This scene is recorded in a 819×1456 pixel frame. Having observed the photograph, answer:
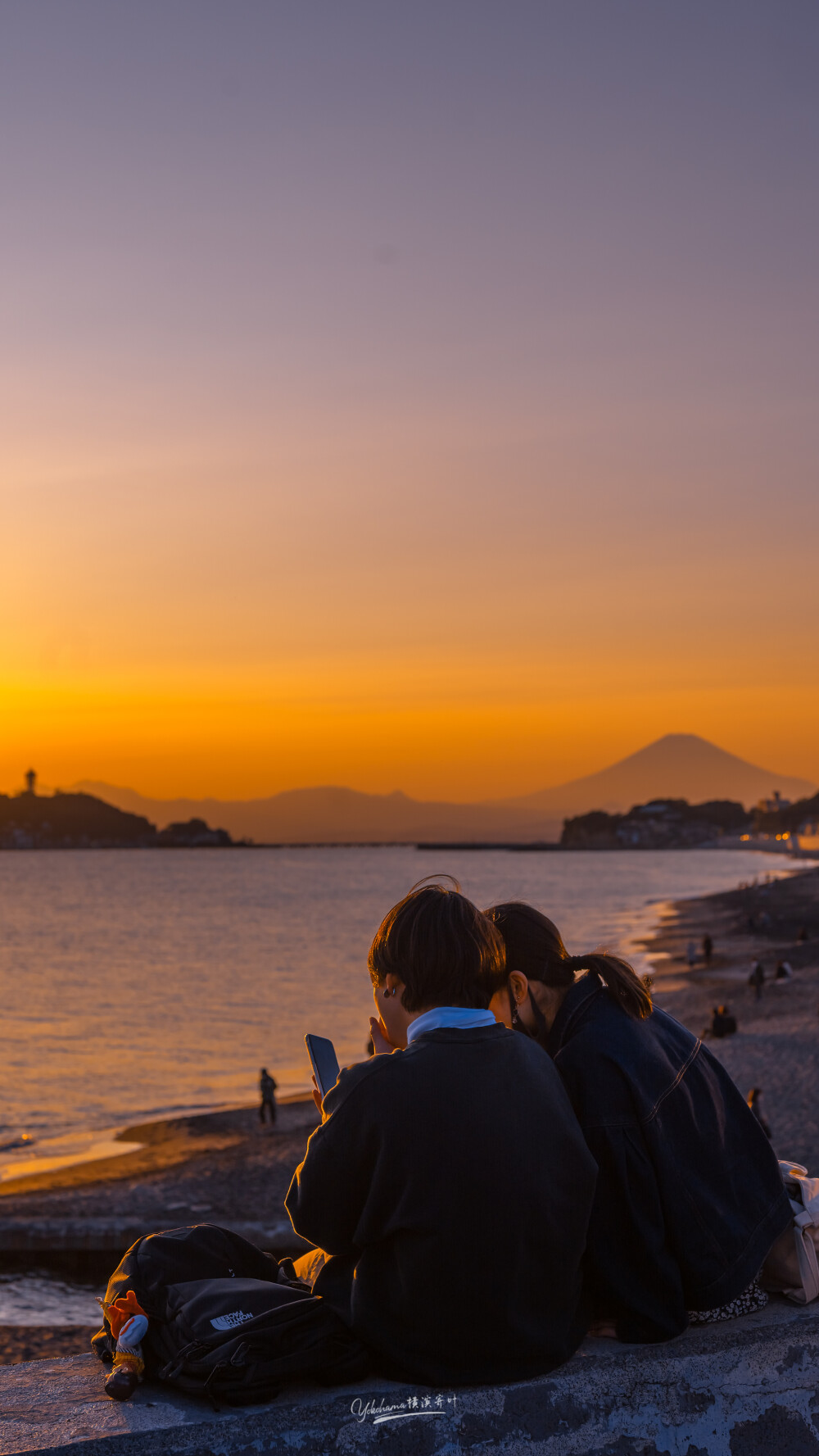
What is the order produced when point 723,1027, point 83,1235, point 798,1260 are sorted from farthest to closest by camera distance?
point 723,1027, point 83,1235, point 798,1260

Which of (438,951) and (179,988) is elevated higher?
(438,951)

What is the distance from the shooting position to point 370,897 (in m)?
109

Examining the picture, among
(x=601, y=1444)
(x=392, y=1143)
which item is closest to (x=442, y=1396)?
(x=601, y=1444)

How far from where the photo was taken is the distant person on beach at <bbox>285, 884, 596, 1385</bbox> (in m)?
2.45

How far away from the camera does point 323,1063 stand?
2.91 metres

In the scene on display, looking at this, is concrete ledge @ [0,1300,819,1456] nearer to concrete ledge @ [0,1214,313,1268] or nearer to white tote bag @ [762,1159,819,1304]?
white tote bag @ [762,1159,819,1304]

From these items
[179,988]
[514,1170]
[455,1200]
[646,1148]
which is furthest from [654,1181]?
[179,988]

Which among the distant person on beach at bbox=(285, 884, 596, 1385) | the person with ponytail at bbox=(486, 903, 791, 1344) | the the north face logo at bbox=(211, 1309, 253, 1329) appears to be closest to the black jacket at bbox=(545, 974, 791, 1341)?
the person with ponytail at bbox=(486, 903, 791, 1344)

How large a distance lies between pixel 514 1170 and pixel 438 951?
478 millimetres

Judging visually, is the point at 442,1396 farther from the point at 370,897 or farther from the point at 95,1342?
the point at 370,897

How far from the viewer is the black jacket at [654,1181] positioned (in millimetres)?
2715

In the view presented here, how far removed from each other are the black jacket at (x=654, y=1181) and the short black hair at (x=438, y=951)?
363mm

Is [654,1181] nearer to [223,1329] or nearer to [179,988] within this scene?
[223,1329]
